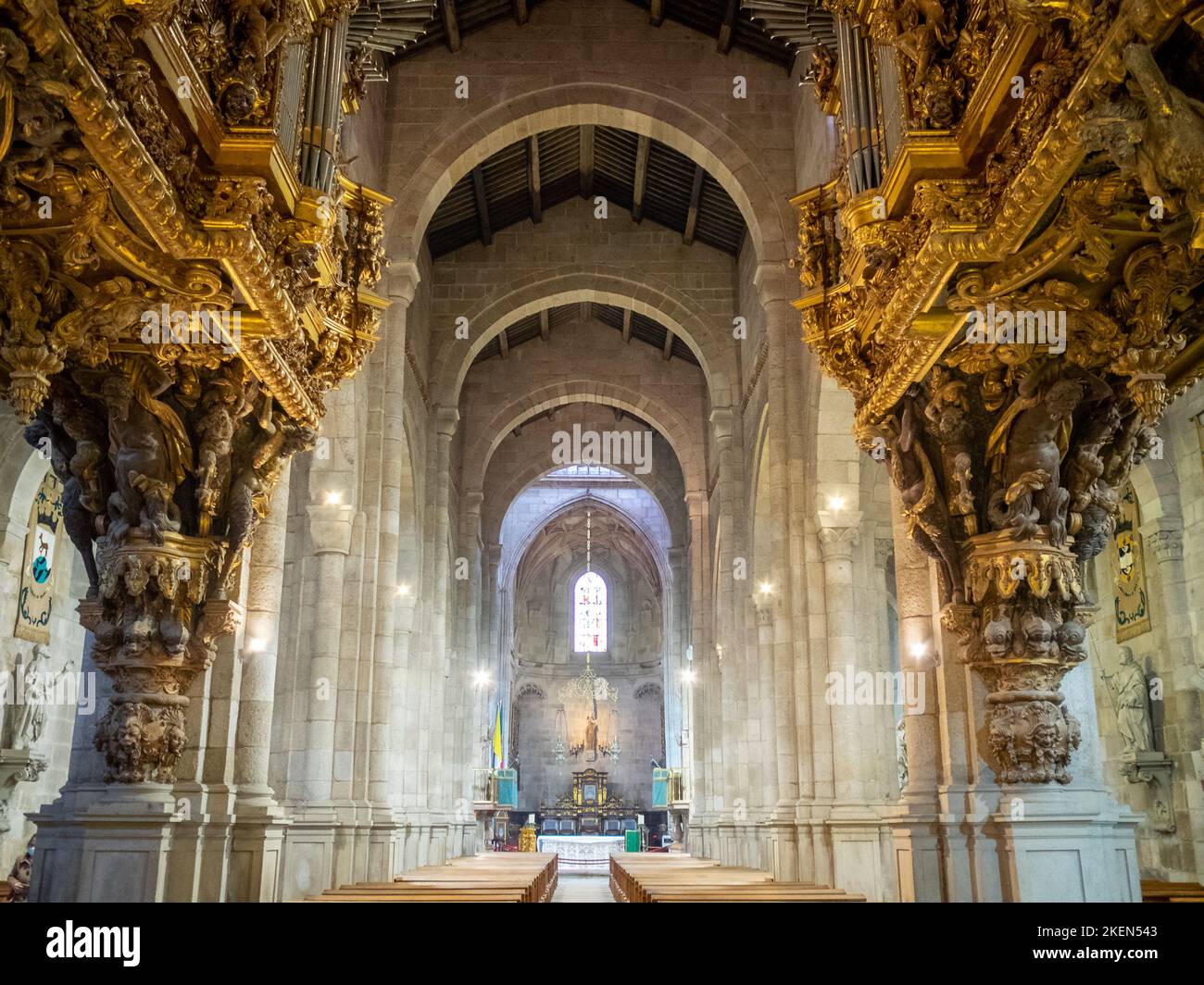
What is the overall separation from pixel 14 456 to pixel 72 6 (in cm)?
845

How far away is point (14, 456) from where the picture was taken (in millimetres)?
11469

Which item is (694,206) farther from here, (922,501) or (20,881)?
(20,881)

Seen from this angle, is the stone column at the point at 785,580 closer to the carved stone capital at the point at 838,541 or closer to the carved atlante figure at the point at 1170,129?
the carved stone capital at the point at 838,541

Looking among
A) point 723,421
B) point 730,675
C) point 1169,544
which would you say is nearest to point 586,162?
point 723,421

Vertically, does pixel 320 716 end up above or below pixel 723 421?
A: below

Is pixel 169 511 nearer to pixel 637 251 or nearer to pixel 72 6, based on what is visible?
pixel 72 6

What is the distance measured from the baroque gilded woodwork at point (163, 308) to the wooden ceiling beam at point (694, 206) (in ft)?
37.4

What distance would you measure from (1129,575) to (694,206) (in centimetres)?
972

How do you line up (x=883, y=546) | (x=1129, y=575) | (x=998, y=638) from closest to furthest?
1. (x=998, y=638)
2. (x=1129, y=575)
3. (x=883, y=546)

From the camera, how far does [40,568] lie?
1284 cm

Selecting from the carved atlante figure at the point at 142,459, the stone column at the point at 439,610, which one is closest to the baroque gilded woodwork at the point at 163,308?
the carved atlante figure at the point at 142,459

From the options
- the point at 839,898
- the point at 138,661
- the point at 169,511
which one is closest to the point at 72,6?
the point at 169,511

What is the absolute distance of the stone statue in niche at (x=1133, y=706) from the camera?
1234cm

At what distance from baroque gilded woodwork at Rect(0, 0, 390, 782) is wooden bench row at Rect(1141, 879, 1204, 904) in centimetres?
646
